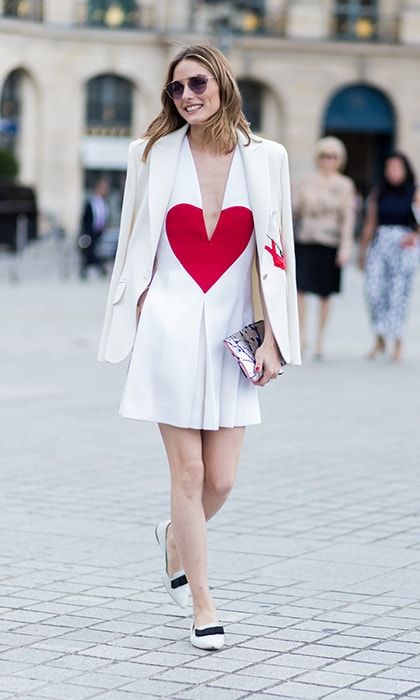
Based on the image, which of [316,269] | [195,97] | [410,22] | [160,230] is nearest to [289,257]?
[160,230]

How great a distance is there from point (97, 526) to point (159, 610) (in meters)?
1.60

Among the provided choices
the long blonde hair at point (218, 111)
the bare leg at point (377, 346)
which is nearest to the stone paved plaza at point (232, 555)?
the long blonde hair at point (218, 111)

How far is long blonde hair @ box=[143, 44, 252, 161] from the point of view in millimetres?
5758

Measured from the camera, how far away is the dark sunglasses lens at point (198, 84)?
574cm

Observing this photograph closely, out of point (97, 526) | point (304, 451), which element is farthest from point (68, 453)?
point (97, 526)

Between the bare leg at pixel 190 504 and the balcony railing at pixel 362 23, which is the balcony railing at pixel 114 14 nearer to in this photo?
the balcony railing at pixel 362 23

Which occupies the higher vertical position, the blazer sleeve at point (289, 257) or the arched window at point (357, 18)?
the arched window at point (357, 18)

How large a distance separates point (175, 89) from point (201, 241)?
51 centimetres

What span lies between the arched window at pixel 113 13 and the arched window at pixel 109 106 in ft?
5.04

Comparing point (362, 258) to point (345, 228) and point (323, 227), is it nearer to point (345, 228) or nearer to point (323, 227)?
point (345, 228)

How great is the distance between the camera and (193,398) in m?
5.74

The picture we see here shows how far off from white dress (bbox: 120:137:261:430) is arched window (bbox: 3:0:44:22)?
42.6 metres

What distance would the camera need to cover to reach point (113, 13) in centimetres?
4994

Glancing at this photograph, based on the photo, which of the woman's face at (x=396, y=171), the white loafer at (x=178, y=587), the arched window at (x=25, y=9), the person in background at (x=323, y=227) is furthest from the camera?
the arched window at (x=25, y=9)
